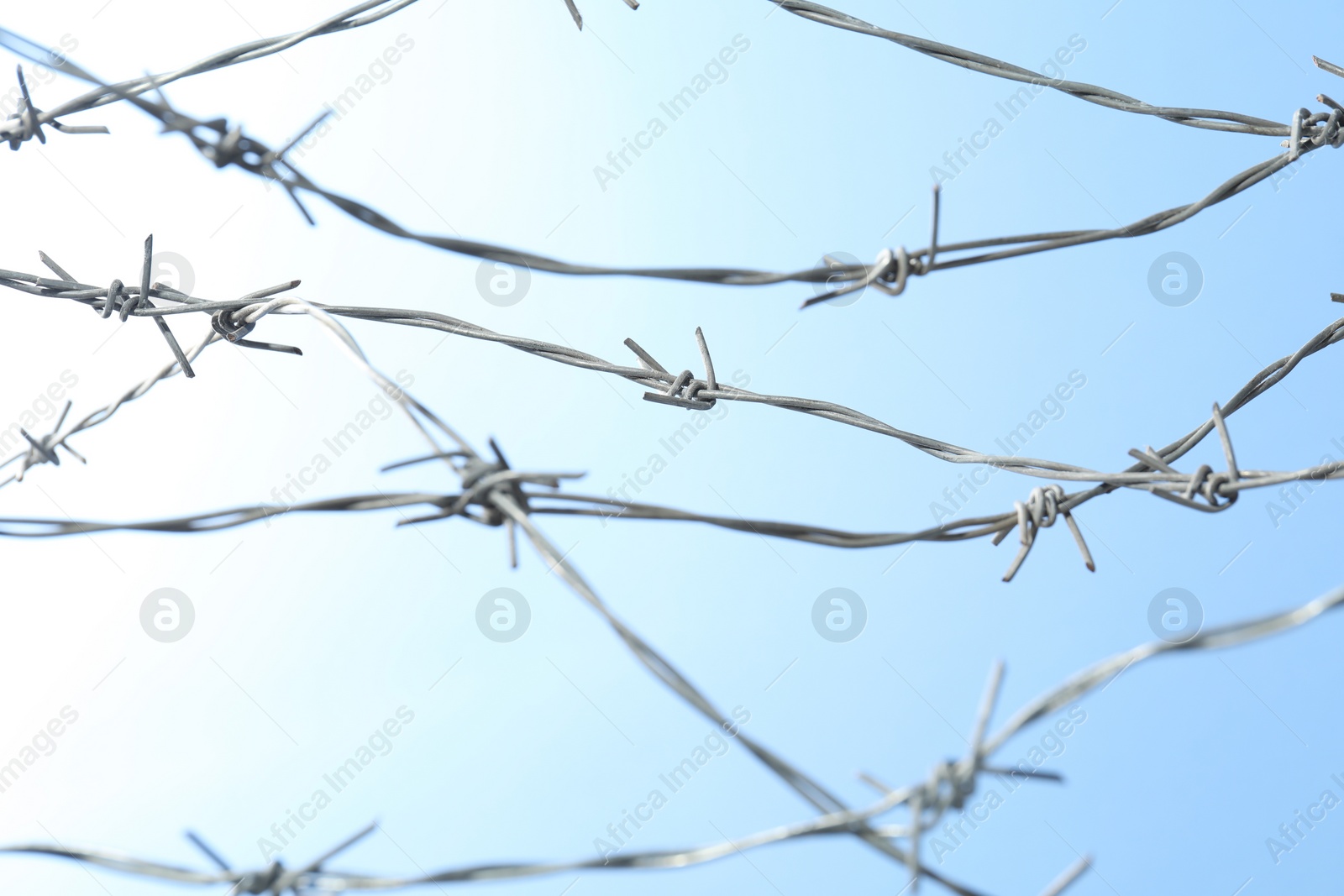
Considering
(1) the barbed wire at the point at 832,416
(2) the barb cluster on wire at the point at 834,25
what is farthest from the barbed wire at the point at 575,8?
(1) the barbed wire at the point at 832,416

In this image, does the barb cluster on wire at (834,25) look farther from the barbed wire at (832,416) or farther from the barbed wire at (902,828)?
the barbed wire at (902,828)

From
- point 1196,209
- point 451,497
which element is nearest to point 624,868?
point 451,497

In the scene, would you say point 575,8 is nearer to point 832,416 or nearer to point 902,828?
point 832,416

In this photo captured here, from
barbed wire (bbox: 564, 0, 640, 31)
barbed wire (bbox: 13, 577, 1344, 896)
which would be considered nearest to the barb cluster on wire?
barbed wire (bbox: 564, 0, 640, 31)

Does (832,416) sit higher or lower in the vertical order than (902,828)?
higher

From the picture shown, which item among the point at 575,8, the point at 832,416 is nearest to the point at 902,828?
the point at 832,416

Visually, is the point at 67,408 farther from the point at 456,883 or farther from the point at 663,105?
the point at 663,105
